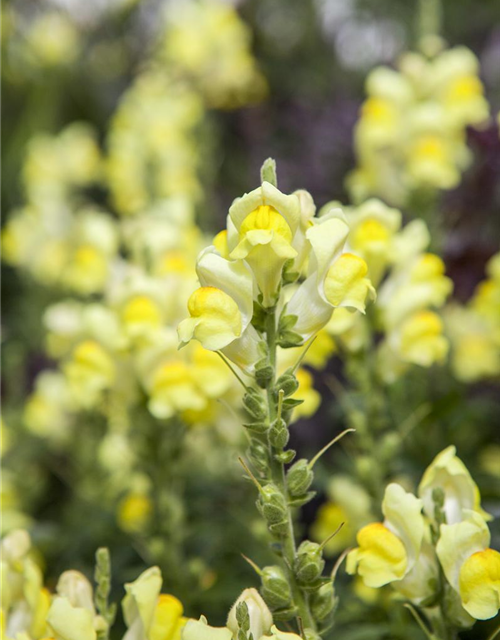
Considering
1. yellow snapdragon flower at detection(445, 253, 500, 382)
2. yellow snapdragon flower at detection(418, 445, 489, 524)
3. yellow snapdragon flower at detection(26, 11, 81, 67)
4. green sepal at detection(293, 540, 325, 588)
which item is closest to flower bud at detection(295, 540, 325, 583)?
green sepal at detection(293, 540, 325, 588)

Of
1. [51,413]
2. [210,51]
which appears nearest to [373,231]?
[51,413]

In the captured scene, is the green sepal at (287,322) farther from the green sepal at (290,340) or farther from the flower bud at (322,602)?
the flower bud at (322,602)

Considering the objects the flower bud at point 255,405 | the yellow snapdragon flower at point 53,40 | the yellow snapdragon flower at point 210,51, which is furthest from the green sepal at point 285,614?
the yellow snapdragon flower at point 53,40

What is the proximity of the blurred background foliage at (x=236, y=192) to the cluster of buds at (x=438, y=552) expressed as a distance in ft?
0.89

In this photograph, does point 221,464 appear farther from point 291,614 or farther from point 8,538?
point 291,614

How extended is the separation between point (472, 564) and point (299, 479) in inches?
8.8

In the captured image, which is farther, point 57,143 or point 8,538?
point 57,143

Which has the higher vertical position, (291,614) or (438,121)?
(438,121)

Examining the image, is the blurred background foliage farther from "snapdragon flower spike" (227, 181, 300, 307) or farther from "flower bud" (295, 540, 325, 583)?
"snapdragon flower spike" (227, 181, 300, 307)

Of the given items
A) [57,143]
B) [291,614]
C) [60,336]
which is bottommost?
[291,614]

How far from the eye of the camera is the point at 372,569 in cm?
99

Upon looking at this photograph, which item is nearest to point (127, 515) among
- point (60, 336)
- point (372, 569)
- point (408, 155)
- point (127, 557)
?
point (127, 557)

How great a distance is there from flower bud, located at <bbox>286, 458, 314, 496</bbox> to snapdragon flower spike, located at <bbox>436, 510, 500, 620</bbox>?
0.18 m

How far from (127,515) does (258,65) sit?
13.4 ft
